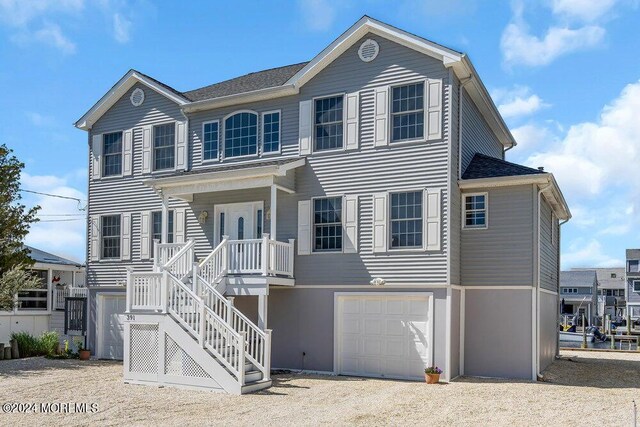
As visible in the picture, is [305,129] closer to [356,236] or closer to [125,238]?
[356,236]

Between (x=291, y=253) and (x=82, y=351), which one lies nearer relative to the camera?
(x=291, y=253)

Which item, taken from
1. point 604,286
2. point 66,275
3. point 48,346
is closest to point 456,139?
point 48,346

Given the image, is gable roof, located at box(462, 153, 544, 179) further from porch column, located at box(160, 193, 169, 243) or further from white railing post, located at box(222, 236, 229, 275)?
porch column, located at box(160, 193, 169, 243)

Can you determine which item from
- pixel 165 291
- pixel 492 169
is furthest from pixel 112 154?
pixel 492 169

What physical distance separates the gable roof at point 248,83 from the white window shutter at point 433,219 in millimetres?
5610

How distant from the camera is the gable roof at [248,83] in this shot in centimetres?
1878

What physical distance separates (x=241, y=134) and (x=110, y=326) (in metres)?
7.59

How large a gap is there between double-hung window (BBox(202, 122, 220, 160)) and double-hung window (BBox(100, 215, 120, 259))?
4015 millimetres

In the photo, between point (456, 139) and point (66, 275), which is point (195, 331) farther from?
point (66, 275)

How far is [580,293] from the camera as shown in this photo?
224 feet

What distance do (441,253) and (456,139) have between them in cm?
294

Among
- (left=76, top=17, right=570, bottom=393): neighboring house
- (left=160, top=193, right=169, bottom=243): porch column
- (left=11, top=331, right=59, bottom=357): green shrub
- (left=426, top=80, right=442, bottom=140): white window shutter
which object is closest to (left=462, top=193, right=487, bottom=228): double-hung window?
(left=76, top=17, right=570, bottom=393): neighboring house

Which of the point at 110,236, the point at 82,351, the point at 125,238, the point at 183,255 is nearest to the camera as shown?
the point at 183,255

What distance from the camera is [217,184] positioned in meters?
17.0
